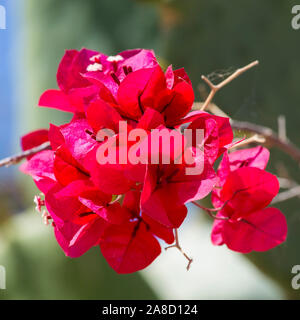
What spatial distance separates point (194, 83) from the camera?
2.55ft

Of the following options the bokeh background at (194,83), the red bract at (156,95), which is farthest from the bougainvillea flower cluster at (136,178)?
the bokeh background at (194,83)

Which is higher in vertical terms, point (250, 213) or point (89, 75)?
point (89, 75)

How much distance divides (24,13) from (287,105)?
0.67 metres

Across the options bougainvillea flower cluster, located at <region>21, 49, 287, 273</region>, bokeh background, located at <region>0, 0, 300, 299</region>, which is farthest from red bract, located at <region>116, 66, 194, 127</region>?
bokeh background, located at <region>0, 0, 300, 299</region>

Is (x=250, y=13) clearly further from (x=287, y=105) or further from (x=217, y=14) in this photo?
(x=287, y=105)

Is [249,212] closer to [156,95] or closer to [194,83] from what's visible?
[156,95]

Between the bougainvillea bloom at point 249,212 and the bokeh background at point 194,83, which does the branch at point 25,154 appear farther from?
the bokeh background at point 194,83

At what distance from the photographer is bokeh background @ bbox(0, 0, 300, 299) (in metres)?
0.78

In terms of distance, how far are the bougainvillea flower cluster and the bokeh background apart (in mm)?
386

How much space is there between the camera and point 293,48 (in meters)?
0.78

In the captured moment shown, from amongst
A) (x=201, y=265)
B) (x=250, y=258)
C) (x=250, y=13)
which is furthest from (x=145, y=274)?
(x=250, y=13)

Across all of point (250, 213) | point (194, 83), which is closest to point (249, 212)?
point (250, 213)

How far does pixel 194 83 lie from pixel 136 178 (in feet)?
1.90

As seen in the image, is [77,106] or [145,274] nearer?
[77,106]
